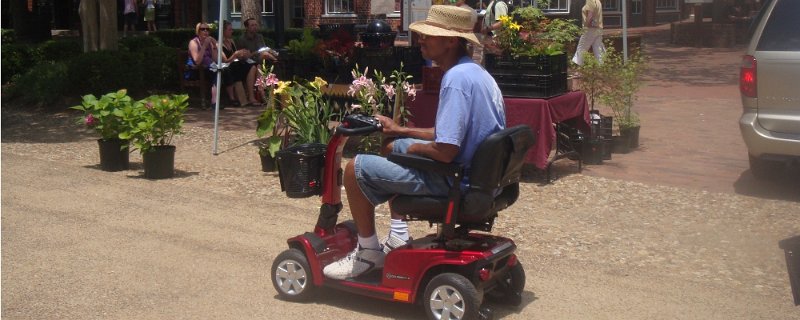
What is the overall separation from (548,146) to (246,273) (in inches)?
145

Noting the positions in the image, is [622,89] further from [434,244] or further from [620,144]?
[434,244]

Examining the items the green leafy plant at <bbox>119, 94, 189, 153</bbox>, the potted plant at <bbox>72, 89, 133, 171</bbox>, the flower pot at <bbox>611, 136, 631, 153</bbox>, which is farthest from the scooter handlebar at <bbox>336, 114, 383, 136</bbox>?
the flower pot at <bbox>611, 136, 631, 153</bbox>

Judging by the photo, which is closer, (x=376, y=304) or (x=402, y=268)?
(x=402, y=268)

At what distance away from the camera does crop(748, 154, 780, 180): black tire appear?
9.30m

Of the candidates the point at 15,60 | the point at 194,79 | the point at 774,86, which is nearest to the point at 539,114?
the point at 774,86

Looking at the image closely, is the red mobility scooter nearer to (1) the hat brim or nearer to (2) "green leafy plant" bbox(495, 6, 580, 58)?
(1) the hat brim

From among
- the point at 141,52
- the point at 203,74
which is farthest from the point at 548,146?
the point at 141,52

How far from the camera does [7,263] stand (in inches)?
261

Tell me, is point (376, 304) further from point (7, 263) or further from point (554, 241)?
point (7, 263)

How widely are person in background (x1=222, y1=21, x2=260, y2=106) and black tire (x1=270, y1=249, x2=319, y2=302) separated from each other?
9.49 m

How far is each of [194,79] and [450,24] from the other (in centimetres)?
1067

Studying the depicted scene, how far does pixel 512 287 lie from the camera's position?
5.64 meters

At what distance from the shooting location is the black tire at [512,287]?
18.4ft

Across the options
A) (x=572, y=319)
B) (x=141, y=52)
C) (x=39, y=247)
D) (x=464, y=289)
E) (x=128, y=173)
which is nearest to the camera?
(x=464, y=289)
